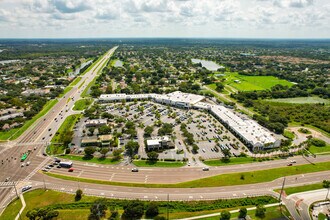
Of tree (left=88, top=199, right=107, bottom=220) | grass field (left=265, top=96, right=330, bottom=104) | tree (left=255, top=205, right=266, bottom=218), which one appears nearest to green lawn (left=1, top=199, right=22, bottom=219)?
tree (left=88, top=199, right=107, bottom=220)

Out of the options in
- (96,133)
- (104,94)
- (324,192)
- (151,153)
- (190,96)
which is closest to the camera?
(324,192)

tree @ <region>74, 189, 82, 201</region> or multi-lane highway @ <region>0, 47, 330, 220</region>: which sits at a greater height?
tree @ <region>74, 189, 82, 201</region>

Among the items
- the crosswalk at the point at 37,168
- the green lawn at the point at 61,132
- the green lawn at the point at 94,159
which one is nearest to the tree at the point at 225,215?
the green lawn at the point at 94,159

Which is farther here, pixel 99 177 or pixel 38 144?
pixel 38 144

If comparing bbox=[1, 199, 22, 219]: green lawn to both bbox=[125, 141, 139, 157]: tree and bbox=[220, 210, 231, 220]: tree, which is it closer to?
bbox=[125, 141, 139, 157]: tree

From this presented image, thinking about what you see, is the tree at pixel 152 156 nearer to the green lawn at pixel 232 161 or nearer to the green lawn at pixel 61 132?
the green lawn at pixel 232 161

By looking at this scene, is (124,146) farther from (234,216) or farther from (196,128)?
(234,216)

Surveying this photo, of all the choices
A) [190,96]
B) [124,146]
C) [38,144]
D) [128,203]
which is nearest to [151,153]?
[124,146]
